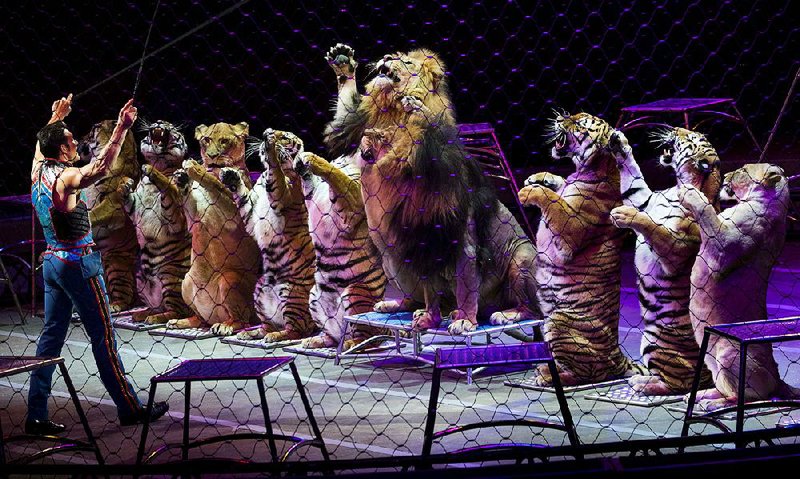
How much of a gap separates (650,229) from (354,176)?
169 cm

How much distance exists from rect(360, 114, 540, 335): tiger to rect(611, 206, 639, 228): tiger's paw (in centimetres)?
83

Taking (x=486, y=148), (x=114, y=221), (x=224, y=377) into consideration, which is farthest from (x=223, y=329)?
(x=224, y=377)

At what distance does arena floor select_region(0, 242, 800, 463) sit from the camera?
3.78m

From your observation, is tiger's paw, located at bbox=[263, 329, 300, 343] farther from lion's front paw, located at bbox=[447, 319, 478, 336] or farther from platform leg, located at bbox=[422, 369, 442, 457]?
platform leg, located at bbox=[422, 369, 442, 457]

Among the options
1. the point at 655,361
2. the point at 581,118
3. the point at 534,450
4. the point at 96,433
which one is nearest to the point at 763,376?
the point at 655,361

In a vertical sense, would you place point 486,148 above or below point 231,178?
above

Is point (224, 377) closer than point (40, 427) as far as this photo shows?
Yes

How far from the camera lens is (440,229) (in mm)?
4633

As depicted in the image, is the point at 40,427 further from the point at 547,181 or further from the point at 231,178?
the point at 547,181

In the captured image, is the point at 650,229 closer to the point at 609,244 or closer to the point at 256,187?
the point at 609,244

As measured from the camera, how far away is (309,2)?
6.78 meters

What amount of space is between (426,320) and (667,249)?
1215mm

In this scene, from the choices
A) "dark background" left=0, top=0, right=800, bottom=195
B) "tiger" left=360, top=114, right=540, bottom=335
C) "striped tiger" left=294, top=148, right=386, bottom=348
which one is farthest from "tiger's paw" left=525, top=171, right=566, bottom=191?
"dark background" left=0, top=0, right=800, bottom=195

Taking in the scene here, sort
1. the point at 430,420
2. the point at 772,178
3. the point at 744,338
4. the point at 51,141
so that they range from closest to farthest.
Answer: the point at 430,420
the point at 744,338
the point at 772,178
the point at 51,141
